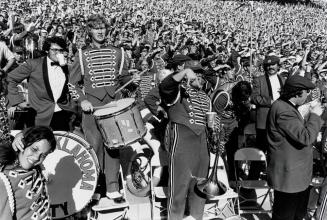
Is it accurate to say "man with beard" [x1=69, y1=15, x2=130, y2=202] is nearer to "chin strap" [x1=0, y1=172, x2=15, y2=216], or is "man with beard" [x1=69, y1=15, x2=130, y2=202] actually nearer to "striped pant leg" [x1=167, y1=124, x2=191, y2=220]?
"striped pant leg" [x1=167, y1=124, x2=191, y2=220]

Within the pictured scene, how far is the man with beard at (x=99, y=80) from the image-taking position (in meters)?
4.90

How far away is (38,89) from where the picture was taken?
5.08m

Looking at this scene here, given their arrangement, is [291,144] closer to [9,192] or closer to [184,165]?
[184,165]

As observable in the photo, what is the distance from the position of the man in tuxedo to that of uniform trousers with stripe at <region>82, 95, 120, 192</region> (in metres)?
0.45

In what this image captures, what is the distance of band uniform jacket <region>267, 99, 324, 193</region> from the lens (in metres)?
3.94

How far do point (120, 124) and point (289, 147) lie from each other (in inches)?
69.0

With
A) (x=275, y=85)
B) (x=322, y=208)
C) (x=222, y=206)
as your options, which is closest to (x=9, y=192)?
(x=322, y=208)

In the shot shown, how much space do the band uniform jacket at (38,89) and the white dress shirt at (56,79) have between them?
0.12 feet

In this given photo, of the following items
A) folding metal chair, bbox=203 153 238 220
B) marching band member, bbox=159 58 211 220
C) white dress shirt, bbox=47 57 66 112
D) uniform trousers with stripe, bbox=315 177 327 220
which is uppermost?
white dress shirt, bbox=47 57 66 112

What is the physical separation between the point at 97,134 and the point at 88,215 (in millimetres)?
970

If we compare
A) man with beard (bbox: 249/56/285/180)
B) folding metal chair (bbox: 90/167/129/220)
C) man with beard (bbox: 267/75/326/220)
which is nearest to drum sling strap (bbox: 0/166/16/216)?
folding metal chair (bbox: 90/167/129/220)

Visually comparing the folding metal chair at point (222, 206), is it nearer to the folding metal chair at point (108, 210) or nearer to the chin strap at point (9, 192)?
the folding metal chair at point (108, 210)

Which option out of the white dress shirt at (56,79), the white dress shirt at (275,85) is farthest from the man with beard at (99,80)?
the white dress shirt at (275,85)

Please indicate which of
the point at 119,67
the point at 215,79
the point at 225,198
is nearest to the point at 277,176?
the point at 225,198
